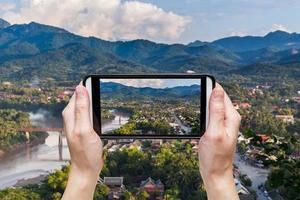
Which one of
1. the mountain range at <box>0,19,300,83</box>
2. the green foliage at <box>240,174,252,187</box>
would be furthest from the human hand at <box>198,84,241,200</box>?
the mountain range at <box>0,19,300,83</box>

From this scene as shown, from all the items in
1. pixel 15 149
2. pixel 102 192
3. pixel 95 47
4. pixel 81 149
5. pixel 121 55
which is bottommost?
pixel 15 149

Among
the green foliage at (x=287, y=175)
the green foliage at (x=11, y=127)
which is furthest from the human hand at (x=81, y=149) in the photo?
the green foliage at (x=11, y=127)

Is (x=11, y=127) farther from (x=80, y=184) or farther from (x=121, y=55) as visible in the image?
(x=121, y=55)

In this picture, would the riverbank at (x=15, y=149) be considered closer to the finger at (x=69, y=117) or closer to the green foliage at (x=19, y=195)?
the green foliage at (x=19, y=195)

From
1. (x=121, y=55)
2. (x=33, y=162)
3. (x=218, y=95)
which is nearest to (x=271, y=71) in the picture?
(x=33, y=162)

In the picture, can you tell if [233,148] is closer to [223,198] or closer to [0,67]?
[223,198]
